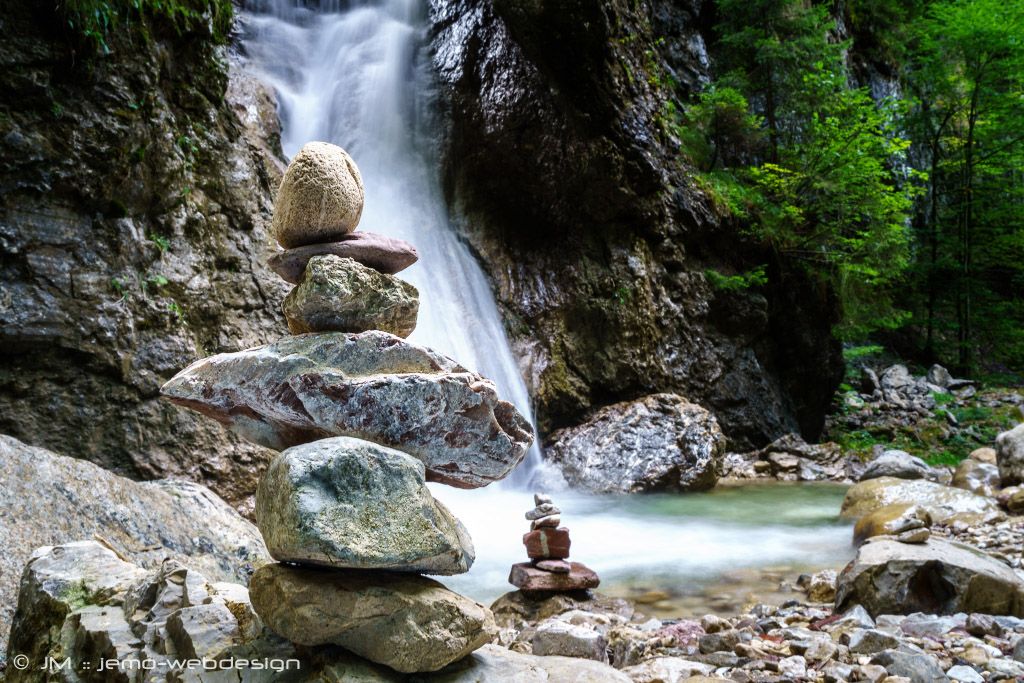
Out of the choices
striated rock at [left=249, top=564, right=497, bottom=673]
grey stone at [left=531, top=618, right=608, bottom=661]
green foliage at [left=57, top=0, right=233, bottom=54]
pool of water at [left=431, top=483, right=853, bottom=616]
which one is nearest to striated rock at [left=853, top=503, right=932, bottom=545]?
pool of water at [left=431, top=483, right=853, bottom=616]

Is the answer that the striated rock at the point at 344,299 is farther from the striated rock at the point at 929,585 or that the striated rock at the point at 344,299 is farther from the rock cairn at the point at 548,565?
the striated rock at the point at 929,585

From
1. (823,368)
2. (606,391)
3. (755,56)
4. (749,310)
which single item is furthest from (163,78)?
(823,368)

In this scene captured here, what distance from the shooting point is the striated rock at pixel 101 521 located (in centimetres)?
351

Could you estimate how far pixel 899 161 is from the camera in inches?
882

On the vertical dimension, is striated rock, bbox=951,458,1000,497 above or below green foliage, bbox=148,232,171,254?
below

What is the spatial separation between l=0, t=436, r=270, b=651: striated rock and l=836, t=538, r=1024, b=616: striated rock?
158 inches

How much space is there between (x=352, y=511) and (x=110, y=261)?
16.4 ft

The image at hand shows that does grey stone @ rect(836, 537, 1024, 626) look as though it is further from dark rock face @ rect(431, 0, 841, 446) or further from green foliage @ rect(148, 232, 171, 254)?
dark rock face @ rect(431, 0, 841, 446)

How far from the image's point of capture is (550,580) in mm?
5195

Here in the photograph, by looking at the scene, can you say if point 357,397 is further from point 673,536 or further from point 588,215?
point 588,215

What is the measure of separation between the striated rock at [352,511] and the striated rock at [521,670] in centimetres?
39

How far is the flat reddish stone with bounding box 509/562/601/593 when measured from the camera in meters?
5.17

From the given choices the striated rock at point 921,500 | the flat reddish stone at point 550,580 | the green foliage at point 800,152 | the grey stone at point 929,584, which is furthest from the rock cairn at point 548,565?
the green foliage at point 800,152

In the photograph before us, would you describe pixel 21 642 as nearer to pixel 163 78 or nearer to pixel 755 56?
pixel 163 78
